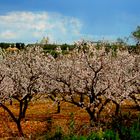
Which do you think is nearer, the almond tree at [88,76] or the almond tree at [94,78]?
the almond tree at [88,76]

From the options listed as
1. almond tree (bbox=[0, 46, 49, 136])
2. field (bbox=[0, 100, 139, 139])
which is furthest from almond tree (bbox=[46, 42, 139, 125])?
field (bbox=[0, 100, 139, 139])

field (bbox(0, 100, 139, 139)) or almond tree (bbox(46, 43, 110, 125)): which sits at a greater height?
almond tree (bbox(46, 43, 110, 125))

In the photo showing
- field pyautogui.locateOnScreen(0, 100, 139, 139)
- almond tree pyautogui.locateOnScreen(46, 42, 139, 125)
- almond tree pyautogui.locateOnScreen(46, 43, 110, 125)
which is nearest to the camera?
almond tree pyautogui.locateOnScreen(46, 43, 110, 125)

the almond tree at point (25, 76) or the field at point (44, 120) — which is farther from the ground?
the almond tree at point (25, 76)

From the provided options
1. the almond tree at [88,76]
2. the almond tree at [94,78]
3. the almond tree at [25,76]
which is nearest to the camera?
the almond tree at [88,76]

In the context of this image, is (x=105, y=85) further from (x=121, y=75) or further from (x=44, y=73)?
(x=44, y=73)

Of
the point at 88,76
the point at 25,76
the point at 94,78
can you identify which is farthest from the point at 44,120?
the point at 94,78

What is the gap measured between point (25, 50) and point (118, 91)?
32.4 feet

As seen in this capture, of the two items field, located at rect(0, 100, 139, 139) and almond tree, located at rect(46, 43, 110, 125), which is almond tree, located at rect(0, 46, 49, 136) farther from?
almond tree, located at rect(46, 43, 110, 125)

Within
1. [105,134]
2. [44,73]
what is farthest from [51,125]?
[105,134]

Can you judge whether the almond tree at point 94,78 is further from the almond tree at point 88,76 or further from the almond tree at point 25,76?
the almond tree at point 25,76

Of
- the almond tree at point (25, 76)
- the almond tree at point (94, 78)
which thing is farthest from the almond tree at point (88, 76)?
the almond tree at point (25, 76)

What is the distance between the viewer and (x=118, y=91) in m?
29.1

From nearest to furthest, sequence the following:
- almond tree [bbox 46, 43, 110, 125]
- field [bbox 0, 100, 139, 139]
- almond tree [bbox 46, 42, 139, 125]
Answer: almond tree [bbox 46, 43, 110, 125] → almond tree [bbox 46, 42, 139, 125] → field [bbox 0, 100, 139, 139]
